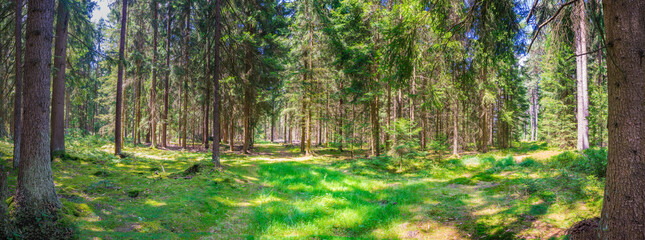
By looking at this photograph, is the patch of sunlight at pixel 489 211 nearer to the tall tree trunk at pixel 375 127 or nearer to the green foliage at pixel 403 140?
the green foliage at pixel 403 140

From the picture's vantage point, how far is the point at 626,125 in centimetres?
300

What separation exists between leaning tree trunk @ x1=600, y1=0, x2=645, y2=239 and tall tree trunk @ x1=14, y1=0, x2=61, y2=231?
7.98 metres

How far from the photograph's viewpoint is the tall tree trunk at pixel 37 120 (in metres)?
4.29

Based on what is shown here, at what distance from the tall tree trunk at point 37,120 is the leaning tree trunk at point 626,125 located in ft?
26.2

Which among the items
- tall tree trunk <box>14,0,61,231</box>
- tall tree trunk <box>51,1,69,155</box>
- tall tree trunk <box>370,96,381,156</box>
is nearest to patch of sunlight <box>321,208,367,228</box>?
tall tree trunk <box>14,0,61,231</box>

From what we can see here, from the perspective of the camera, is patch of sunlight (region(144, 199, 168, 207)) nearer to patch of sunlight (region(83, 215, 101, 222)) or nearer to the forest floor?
the forest floor

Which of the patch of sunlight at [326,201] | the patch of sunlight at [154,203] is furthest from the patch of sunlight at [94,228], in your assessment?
the patch of sunlight at [326,201]

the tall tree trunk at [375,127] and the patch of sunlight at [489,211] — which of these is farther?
the tall tree trunk at [375,127]

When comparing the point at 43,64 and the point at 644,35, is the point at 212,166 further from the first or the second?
the point at 644,35

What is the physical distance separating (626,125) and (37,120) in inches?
344

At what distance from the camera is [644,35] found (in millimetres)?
2977

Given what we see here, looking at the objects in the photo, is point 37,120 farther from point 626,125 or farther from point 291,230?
point 626,125

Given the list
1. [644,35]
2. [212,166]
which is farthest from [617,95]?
[212,166]

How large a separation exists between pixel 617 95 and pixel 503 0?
2734 mm
